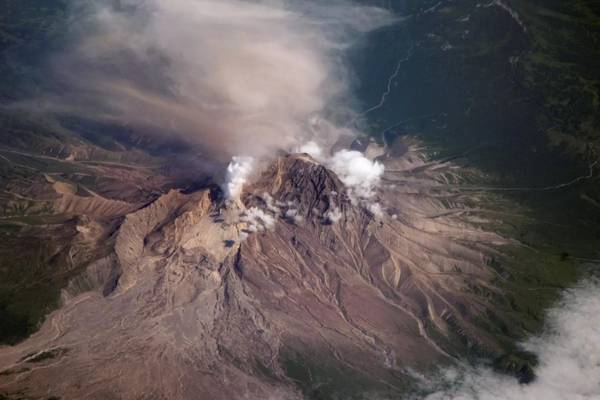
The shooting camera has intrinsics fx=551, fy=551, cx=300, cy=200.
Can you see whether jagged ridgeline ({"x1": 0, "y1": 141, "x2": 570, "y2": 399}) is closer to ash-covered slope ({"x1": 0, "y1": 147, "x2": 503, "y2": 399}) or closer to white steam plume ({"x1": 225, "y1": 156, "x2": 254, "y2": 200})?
ash-covered slope ({"x1": 0, "y1": 147, "x2": 503, "y2": 399})

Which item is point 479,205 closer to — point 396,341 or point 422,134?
point 422,134

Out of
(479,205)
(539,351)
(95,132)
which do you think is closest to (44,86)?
(95,132)

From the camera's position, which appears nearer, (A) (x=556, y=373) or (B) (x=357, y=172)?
(A) (x=556, y=373)

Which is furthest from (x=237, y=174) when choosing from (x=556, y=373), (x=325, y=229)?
(x=556, y=373)

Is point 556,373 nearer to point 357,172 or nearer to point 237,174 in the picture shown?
point 357,172

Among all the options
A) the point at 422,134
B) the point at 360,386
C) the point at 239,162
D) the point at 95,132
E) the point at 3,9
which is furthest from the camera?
the point at 3,9

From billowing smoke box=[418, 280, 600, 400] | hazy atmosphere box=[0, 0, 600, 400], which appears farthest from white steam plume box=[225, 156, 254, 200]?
billowing smoke box=[418, 280, 600, 400]

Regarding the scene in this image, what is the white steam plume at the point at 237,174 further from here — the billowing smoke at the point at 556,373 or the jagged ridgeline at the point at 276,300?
the billowing smoke at the point at 556,373
